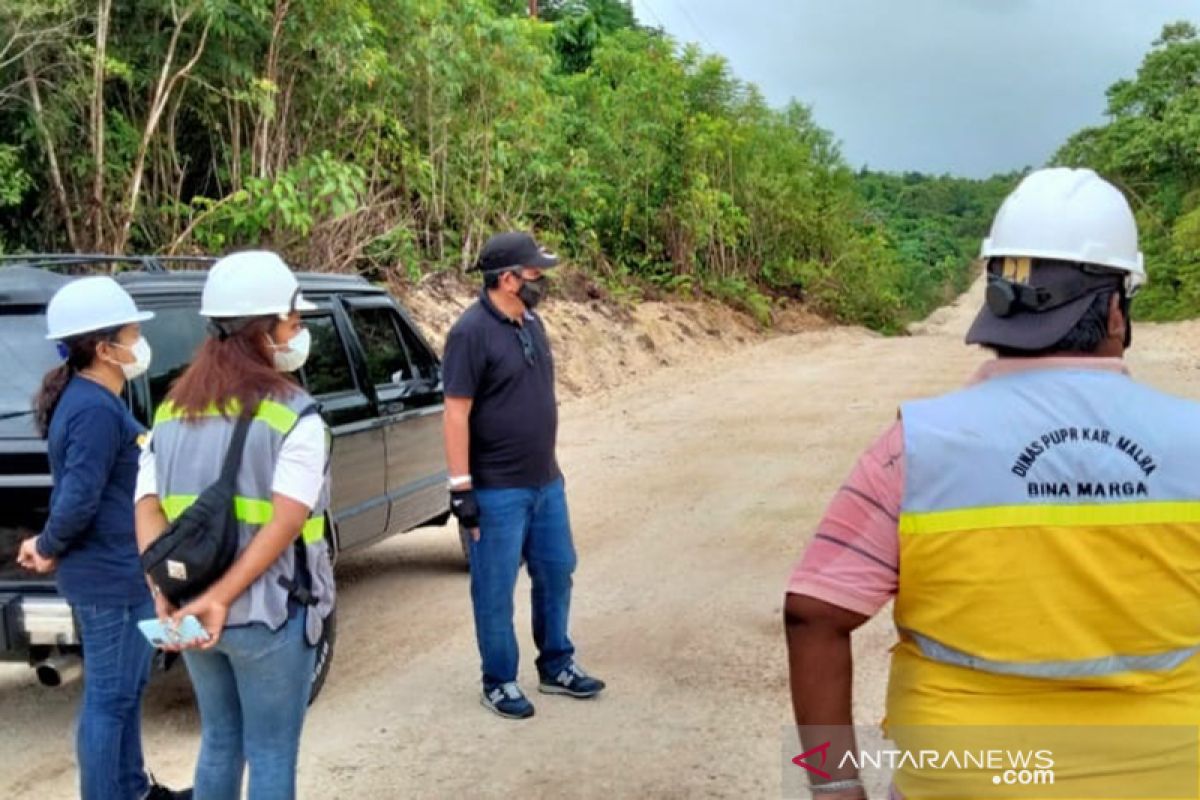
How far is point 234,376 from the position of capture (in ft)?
9.27

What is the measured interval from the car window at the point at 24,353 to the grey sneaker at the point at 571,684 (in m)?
2.37

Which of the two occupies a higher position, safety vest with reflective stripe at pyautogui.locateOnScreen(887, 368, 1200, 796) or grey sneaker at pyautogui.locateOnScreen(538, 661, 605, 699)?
safety vest with reflective stripe at pyautogui.locateOnScreen(887, 368, 1200, 796)

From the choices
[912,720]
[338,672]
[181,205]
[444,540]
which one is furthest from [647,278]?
[912,720]

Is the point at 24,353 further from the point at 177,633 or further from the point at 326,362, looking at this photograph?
the point at 177,633

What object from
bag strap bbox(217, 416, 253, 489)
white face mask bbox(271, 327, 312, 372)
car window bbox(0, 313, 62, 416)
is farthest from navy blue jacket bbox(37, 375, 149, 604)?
car window bbox(0, 313, 62, 416)

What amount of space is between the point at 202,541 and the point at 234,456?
22 cm

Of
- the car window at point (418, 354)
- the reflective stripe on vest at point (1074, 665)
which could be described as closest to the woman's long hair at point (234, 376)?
the reflective stripe on vest at point (1074, 665)

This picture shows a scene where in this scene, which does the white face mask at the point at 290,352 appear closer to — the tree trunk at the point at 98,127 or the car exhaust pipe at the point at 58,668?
the car exhaust pipe at the point at 58,668

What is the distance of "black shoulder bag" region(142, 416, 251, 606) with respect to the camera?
2.74 meters

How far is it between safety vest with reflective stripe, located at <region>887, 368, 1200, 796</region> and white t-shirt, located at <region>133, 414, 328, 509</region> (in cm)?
160

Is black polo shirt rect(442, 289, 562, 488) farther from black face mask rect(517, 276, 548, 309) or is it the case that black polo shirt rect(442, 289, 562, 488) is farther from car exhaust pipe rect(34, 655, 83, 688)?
car exhaust pipe rect(34, 655, 83, 688)

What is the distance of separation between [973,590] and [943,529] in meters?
0.10

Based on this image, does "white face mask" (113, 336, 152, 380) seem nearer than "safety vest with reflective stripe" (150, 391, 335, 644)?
No

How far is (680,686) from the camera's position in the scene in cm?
493
